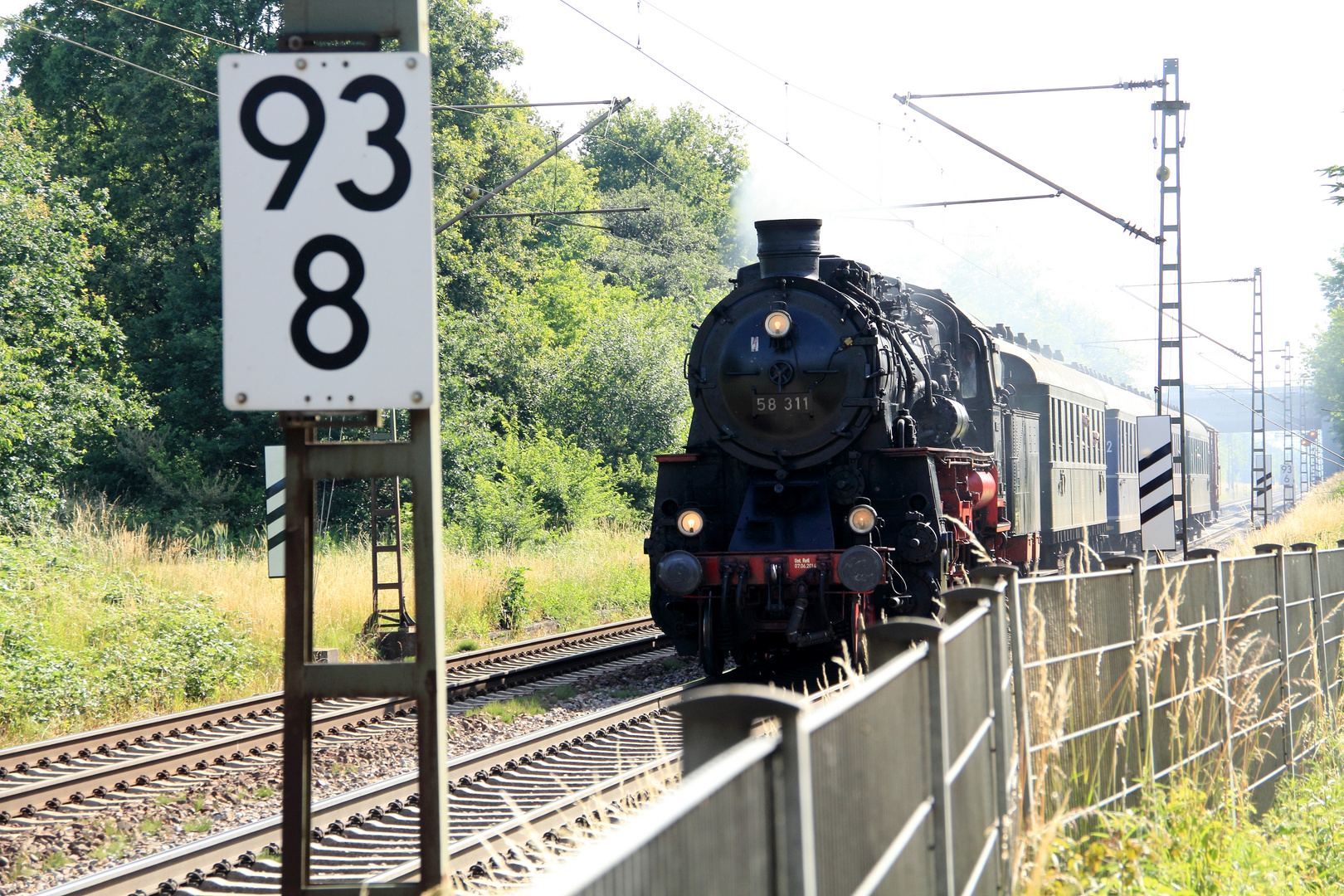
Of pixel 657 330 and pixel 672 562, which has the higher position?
pixel 657 330

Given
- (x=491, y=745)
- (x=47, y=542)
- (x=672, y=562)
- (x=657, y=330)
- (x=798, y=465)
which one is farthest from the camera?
(x=657, y=330)

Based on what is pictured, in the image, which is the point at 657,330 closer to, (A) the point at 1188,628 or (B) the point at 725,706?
(A) the point at 1188,628

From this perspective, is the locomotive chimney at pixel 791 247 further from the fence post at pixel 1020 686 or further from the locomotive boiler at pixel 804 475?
the fence post at pixel 1020 686

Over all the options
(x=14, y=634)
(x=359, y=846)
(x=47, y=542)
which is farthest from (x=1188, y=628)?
(x=47, y=542)

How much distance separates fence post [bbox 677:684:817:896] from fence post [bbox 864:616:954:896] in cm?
124

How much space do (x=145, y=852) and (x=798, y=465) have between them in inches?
252

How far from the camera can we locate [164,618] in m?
11.8

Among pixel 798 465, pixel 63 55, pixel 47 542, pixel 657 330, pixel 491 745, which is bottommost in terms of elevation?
pixel 491 745

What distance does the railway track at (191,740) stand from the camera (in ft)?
23.9

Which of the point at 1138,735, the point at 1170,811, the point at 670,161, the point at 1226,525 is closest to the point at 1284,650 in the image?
the point at 1138,735

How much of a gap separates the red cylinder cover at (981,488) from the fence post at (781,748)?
9.75m

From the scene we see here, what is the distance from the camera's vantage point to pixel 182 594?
12703 mm

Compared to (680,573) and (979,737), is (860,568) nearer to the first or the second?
(680,573)

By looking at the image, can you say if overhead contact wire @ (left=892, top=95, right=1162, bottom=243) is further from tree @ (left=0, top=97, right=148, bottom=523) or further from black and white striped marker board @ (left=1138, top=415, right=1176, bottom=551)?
tree @ (left=0, top=97, right=148, bottom=523)
